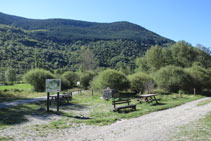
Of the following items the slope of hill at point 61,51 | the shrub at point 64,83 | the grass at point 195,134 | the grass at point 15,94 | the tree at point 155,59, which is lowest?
the grass at point 15,94

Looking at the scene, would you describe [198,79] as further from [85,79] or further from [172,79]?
[85,79]

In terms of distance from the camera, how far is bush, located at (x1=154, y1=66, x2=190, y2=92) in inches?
1177

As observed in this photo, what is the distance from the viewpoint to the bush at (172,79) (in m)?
29.9

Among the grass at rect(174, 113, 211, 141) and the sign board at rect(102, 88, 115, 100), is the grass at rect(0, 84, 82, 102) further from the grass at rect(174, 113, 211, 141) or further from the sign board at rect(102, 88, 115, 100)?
the grass at rect(174, 113, 211, 141)

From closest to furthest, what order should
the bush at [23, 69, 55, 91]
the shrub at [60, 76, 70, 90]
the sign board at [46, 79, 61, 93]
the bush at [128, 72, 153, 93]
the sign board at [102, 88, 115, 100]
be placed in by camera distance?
the sign board at [46, 79, 61, 93], the sign board at [102, 88, 115, 100], the bush at [128, 72, 153, 93], the bush at [23, 69, 55, 91], the shrub at [60, 76, 70, 90]

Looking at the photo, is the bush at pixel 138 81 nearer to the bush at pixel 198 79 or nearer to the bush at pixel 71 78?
the bush at pixel 198 79

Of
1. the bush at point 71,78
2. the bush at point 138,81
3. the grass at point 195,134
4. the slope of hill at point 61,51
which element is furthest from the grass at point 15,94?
the slope of hill at point 61,51

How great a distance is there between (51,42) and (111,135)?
190084 millimetres

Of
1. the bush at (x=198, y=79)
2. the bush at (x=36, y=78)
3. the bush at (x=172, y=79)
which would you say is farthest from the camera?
the bush at (x=36, y=78)

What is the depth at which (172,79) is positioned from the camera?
2991 cm

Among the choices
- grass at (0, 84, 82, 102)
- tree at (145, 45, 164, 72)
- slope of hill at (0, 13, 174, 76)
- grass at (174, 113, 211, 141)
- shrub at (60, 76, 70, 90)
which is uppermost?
slope of hill at (0, 13, 174, 76)

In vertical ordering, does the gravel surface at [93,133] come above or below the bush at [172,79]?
below

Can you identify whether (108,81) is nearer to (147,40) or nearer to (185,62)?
(185,62)

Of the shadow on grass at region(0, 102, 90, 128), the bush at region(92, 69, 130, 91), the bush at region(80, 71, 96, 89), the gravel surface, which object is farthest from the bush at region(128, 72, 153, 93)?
the gravel surface
